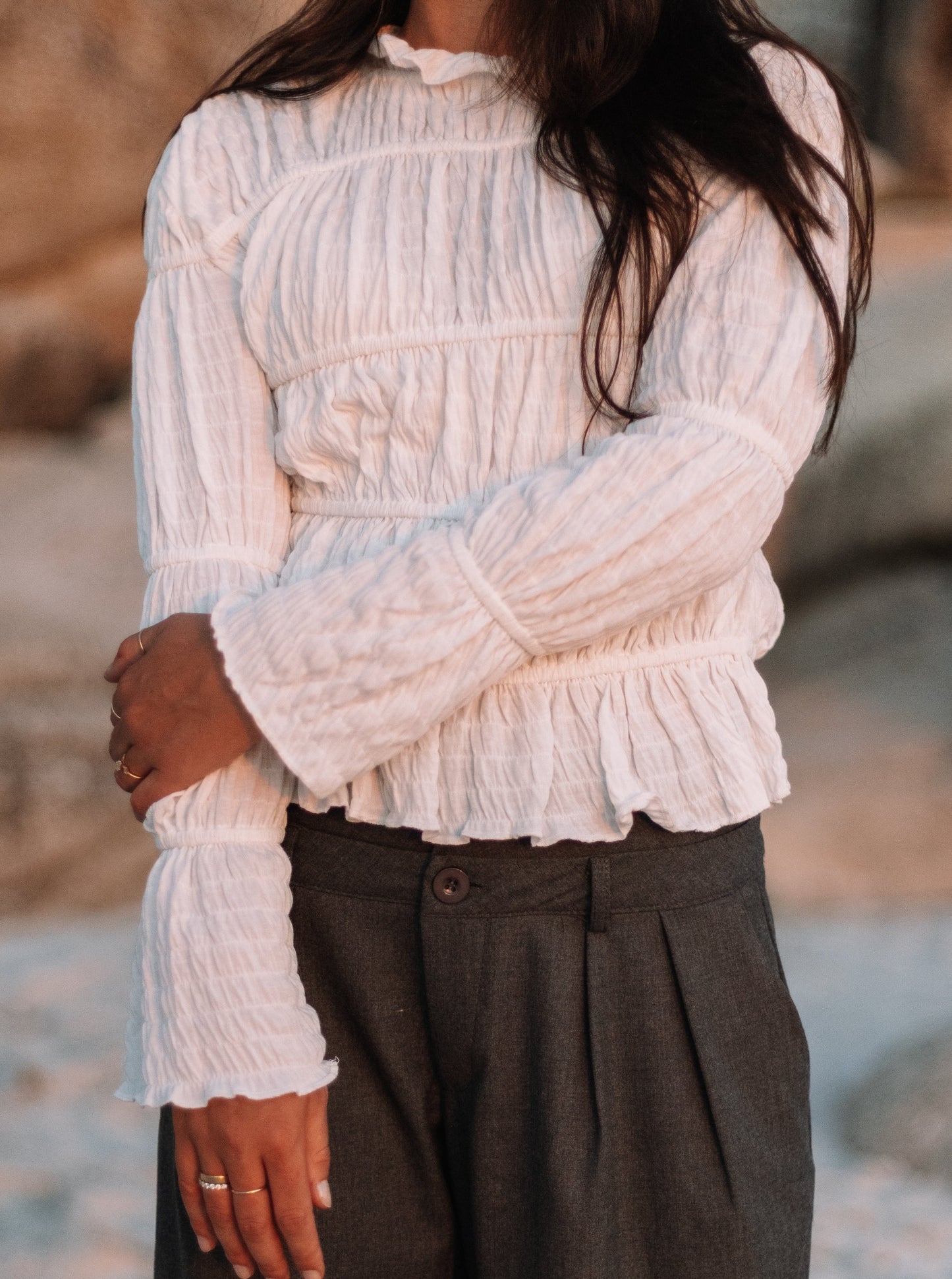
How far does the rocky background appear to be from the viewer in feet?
10.9

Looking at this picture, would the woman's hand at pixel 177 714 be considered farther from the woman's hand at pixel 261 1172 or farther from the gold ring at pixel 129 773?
the woman's hand at pixel 261 1172

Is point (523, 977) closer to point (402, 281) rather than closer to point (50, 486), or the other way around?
point (402, 281)

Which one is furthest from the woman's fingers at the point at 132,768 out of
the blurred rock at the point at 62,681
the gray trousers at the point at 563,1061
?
the blurred rock at the point at 62,681

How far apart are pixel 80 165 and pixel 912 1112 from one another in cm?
388

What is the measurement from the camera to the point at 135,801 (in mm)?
791

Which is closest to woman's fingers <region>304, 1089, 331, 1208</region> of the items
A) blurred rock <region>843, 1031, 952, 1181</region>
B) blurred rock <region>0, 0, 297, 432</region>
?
blurred rock <region>843, 1031, 952, 1181</region>

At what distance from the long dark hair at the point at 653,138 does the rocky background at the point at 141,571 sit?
222 centimetres

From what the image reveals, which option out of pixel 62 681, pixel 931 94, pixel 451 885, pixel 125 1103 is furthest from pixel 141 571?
pixel 451 885

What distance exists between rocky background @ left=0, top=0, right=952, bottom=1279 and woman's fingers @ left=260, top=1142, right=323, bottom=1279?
2.10 meters

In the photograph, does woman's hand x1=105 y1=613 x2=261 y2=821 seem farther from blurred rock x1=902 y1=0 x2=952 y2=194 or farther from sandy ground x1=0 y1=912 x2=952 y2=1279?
blurred rock x1=902 y1=0 x2=952 y2=194

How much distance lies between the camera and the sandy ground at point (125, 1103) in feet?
6.89

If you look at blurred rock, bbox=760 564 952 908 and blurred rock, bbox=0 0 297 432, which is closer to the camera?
blurred rock, bbox=760 564 952 908

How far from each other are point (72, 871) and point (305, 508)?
10.3ft

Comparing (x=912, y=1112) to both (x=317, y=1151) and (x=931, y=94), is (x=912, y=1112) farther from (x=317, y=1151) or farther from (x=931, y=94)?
(x=931, y=94)
